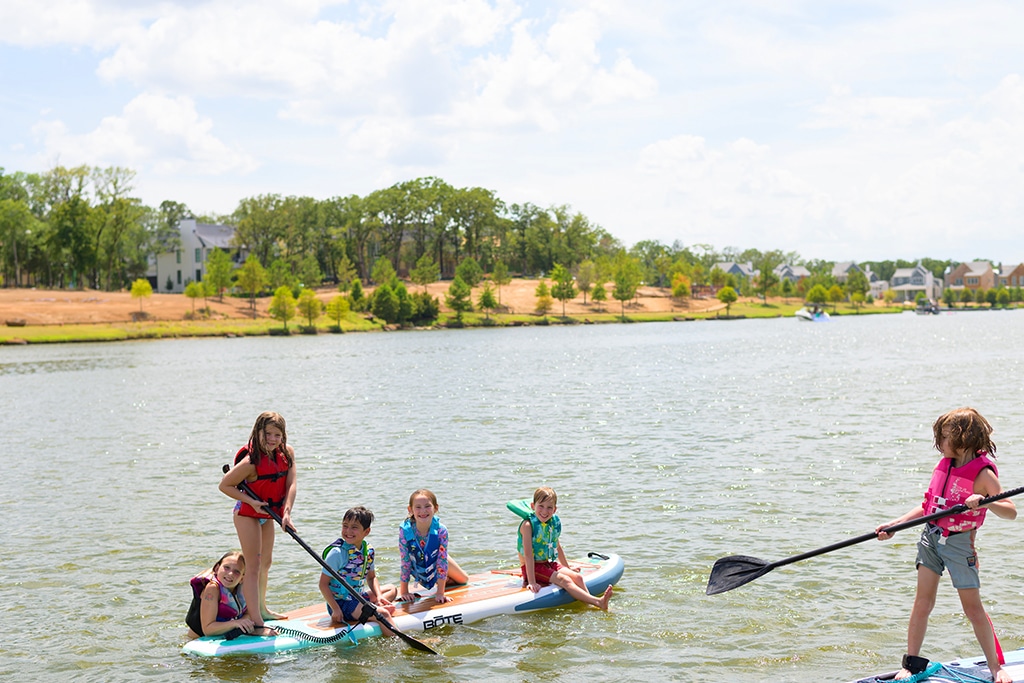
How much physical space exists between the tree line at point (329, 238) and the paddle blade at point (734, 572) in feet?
302

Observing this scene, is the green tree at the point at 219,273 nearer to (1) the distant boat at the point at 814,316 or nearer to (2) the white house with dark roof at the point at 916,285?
(1) the distant boat at the point at 814,316

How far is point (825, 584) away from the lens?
36.0 ft

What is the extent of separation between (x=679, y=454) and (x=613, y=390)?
1548 centimetres

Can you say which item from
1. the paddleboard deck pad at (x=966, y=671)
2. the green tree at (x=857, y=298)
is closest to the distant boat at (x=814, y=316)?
the green tree at (x=857, y=298)

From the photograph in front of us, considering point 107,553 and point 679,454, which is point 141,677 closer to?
point 107,553

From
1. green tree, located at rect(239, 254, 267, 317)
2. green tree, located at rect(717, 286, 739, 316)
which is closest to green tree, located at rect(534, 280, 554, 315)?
green tree, located at rect(717, 286, 739, 316)

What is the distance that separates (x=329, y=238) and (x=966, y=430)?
410 feet

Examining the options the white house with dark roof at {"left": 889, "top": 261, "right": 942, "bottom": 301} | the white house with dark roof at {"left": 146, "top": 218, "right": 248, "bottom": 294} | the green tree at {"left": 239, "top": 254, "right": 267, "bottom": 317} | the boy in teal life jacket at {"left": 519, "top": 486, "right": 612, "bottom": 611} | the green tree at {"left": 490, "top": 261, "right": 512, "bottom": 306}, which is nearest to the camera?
the boy in teal life jacket at {"left": 519, "top": 486, "right": 612, "bottom": 611}

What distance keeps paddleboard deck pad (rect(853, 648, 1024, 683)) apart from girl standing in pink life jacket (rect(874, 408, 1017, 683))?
0.25ft

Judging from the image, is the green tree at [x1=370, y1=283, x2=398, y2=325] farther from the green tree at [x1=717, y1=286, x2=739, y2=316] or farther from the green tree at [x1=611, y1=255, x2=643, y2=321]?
the green tree at [x1=717, y1=286, x2=739, y2=316]

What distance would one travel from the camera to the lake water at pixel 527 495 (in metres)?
9.13

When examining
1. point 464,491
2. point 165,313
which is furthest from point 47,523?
point 165,313

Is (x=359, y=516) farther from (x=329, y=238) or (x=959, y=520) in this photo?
(x=329, y=238)

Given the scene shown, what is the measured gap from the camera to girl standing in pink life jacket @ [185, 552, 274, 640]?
8.88 m
